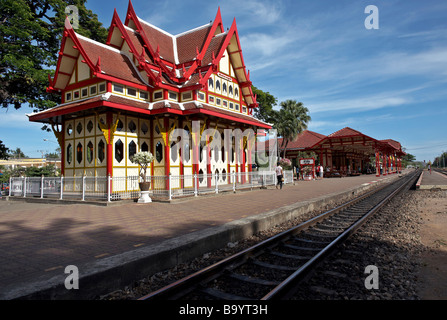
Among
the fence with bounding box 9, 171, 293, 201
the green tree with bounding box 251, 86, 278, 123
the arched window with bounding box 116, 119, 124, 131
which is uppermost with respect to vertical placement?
the green tree with bounding box 251, 86, 278, 123

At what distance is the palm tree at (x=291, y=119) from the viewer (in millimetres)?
35250

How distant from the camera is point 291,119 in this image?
35469 millimetres

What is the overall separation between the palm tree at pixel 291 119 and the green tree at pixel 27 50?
2349 cm

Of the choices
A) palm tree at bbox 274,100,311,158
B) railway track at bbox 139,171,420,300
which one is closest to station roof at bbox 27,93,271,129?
railway track at bbox 139,171,420,300

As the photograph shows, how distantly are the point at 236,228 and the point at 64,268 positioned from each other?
3444mm

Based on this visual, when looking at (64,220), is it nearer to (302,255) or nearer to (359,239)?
(302,255)

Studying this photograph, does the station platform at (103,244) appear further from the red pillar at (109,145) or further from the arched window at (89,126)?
the arched window at (89,126)

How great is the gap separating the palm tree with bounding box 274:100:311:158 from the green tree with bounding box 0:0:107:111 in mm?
23490

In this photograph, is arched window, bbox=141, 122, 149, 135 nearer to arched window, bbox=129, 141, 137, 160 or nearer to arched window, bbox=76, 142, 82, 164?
arched window, bbox=129, 141, 137, 160

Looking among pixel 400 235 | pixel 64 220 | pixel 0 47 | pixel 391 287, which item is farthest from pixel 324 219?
pixel 0 47

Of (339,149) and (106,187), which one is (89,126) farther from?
(339,149)

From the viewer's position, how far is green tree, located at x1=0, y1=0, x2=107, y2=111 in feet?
57.1

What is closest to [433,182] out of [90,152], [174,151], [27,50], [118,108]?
[174,151]
